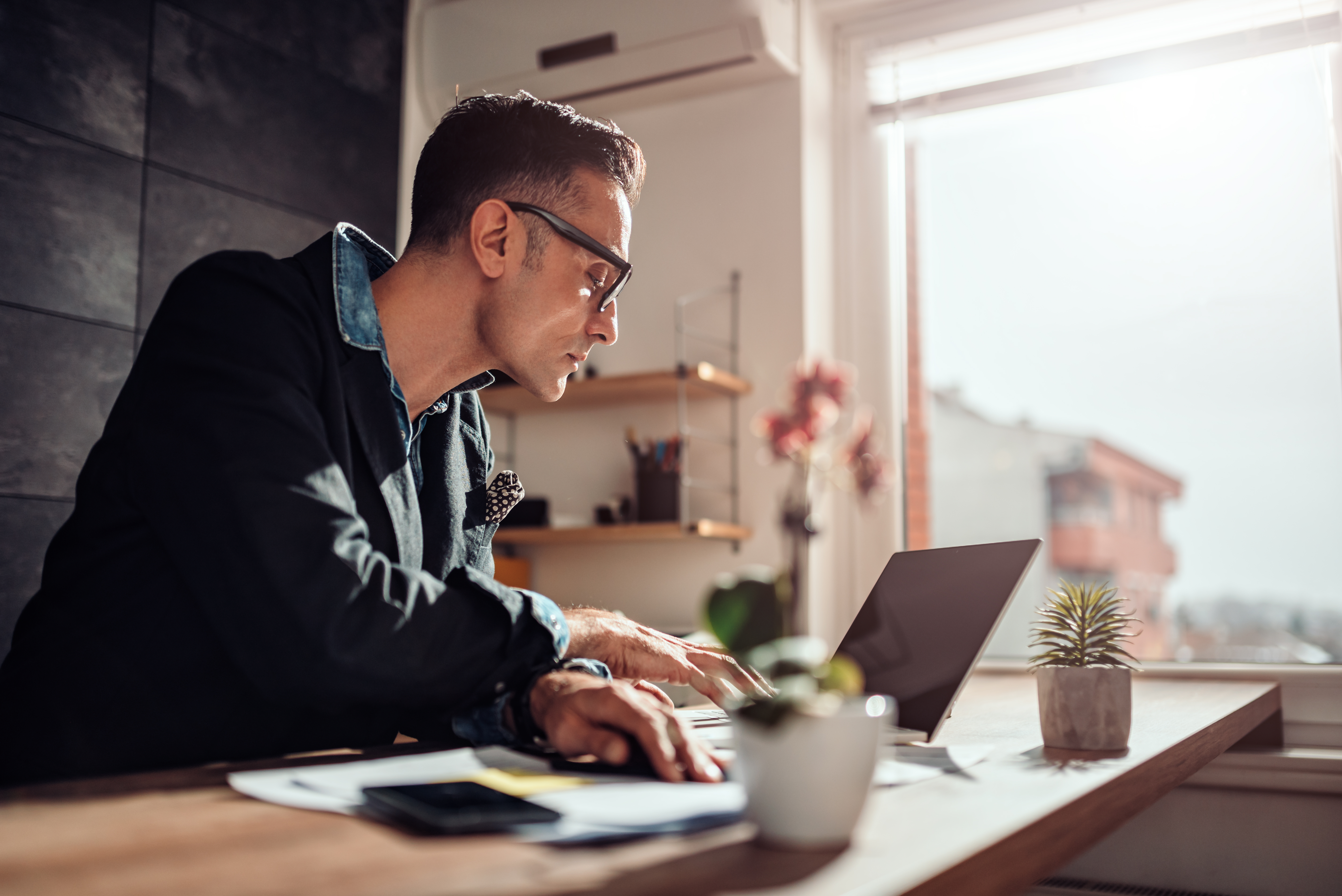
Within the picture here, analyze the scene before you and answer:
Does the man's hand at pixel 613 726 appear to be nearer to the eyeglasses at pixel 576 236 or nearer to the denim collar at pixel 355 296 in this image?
the denim collar at pixel 355 296

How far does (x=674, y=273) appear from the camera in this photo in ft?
8.87

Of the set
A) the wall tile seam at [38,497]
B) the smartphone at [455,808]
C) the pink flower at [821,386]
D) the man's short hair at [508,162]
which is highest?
the man's short hair at [508,162]

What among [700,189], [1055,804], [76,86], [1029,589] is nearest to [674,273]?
[700,189]

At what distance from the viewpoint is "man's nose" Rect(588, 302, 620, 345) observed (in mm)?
1351

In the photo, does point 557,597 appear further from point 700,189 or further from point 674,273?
point 700,189

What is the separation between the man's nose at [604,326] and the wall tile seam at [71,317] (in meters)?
1.46

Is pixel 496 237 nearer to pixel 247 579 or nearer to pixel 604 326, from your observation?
pixel 604 326

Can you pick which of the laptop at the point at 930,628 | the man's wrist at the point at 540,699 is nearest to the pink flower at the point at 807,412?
the man's wrist at the point at 540,699

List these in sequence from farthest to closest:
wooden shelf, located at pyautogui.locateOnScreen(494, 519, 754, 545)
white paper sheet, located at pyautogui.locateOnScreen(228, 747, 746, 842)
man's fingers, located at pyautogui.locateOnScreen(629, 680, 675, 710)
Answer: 1. wooden shelf, located at pyautogui.locateOnScreen(494, 519, 754, 545)
2. man's fingers, located at pyautogui.locateOnScreen(629, 680, 675, 710)
3. white paper sheet, located at pyautogui.locateOnScreen(228, 747, 746, 842)

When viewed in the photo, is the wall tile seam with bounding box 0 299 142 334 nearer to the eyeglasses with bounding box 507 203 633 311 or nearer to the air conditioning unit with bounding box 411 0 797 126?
the air conditioning unit with bounding box 411 0 797 126

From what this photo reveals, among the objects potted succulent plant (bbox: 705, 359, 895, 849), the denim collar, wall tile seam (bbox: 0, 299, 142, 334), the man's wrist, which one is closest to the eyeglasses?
the denim collar

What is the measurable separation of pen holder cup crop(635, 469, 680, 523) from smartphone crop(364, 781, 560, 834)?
5.93 ft

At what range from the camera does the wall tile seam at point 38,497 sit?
7.03 feet

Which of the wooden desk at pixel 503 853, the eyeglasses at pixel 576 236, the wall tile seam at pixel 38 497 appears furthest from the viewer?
the wall tile seam at pixel 38 497
